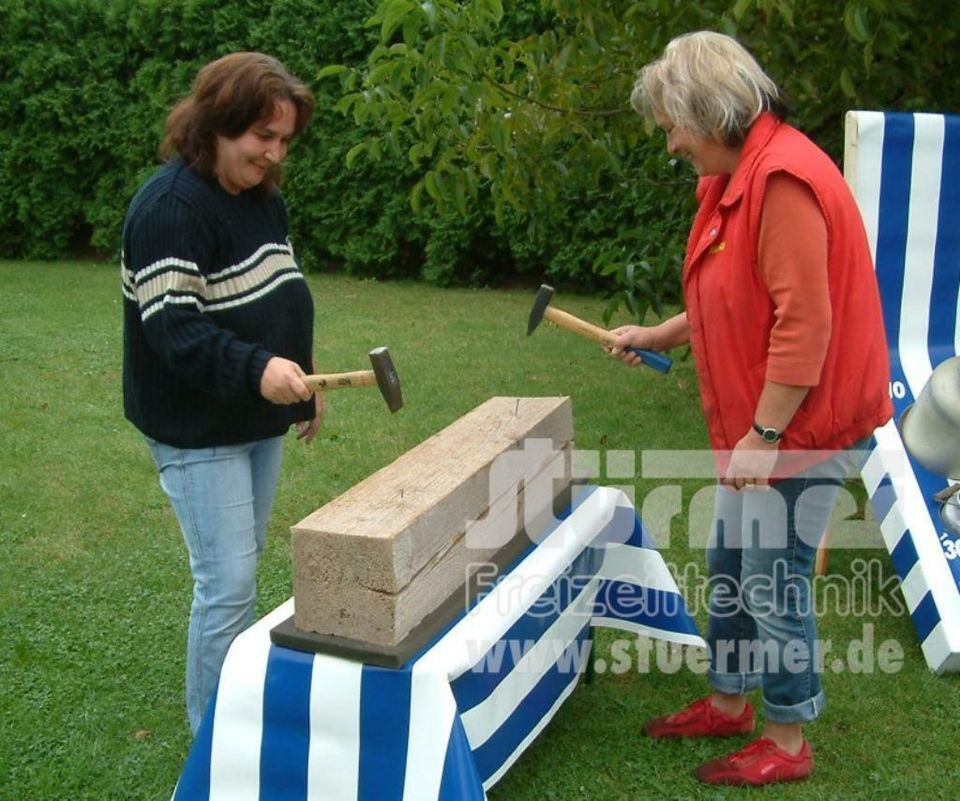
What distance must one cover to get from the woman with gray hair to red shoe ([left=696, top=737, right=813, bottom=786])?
115 millimetres

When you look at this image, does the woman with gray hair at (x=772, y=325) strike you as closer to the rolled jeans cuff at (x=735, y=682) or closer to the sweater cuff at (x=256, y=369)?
the rolled jeans cuff at (x=735, y=682)

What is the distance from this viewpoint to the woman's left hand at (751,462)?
7.96 ft

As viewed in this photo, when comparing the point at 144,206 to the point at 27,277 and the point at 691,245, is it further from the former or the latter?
the point at 27,277

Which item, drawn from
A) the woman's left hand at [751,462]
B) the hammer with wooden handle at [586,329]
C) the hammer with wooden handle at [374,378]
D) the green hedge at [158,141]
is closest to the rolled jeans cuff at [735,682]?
the woman's left hand at [751,462]

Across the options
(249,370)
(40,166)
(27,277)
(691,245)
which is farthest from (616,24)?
(40,166)

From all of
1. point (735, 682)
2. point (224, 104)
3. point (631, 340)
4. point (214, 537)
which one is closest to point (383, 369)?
point (214, 537)

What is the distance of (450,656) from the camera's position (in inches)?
84.2

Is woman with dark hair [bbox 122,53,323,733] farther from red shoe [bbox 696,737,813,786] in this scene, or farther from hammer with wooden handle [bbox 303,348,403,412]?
red shoe [bbox 696,737,813,786]

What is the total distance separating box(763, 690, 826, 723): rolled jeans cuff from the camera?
2766mm

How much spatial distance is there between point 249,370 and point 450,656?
29.4 inches

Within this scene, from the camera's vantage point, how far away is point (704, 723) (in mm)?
3059

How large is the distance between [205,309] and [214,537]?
1.76 feet

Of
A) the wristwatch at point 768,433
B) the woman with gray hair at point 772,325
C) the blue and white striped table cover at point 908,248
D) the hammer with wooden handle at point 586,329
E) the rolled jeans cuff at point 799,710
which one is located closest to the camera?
the woman with gray hair at point 772,325

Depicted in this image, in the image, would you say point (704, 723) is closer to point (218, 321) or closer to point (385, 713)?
point (385, 713)
